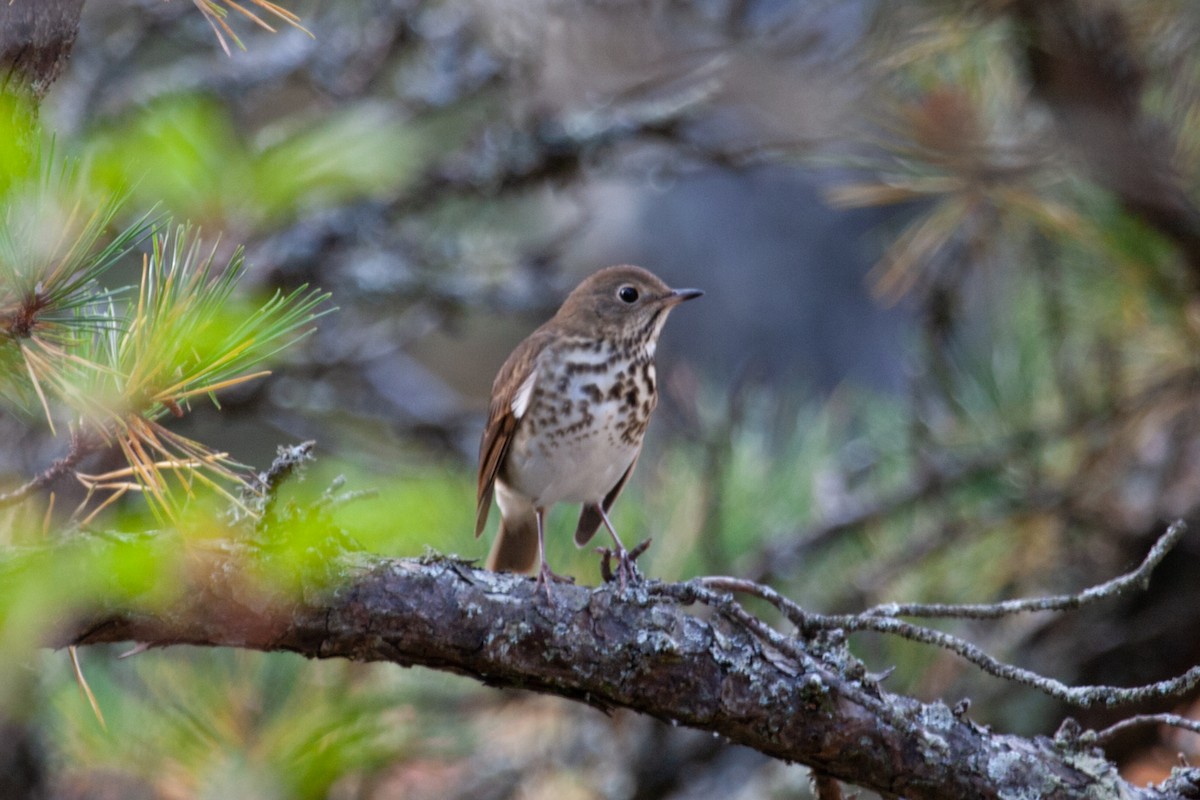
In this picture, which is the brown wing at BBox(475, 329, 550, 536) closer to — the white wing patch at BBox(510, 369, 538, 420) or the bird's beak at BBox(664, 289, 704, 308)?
the white wing patch at BBox(510, 369, 538, 420)

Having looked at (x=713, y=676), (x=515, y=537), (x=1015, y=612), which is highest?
(x=1015, y=612)

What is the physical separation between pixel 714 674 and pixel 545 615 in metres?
0.21

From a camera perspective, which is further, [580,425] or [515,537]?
[515,537]

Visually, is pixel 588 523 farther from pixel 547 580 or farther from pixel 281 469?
pixel 281 469

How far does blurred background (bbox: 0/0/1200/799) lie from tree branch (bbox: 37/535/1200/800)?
21cm

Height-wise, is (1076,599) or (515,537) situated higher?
(1076,599)

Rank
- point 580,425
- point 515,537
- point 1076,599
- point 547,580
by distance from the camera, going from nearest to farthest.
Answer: point 1076,599 < point 547,580 < point 580,425 < point 515,537

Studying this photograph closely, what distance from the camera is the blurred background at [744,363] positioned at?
194 centimetres

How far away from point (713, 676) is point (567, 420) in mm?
849

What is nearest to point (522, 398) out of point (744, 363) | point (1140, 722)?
point (744, 363)

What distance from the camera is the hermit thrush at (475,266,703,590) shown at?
2.25m

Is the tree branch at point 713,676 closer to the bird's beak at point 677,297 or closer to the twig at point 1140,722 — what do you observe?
the twig at point 1140,722

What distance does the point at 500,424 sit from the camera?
2.32 m

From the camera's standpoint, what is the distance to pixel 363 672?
2.41 metres
